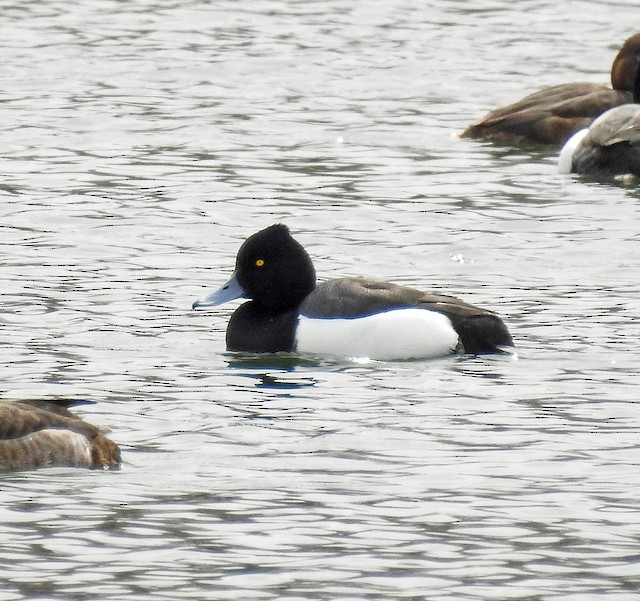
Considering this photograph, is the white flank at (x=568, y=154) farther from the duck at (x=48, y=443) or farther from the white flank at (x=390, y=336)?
the duck at (x=48, y=443)

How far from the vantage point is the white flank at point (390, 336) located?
11.1 meters

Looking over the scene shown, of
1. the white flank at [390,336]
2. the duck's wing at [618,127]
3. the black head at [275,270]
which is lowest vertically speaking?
the white flank at [390,336]

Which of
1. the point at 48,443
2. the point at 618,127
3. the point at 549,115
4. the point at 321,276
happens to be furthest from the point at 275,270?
the point at 549,115

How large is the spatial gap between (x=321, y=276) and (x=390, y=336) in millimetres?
2110

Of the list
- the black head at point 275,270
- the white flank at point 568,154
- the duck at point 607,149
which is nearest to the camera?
the black head at point 275,270

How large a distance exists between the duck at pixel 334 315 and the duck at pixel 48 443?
2.78m

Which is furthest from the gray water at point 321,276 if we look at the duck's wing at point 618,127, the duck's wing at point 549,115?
the duck's wing at point 618,127

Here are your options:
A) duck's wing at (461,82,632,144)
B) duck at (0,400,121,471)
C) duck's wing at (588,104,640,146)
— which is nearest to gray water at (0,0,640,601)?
duck at (0,400,121,471)

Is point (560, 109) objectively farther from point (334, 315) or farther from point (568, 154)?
point (334, 315)

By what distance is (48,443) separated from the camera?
336 inches

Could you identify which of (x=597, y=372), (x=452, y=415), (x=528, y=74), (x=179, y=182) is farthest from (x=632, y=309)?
(x=528, y=74)

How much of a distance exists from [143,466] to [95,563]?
1.37m

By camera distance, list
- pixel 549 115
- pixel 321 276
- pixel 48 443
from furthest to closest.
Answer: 1. pixel 549 115
2. pixel 321 276
3. pixel 48 443

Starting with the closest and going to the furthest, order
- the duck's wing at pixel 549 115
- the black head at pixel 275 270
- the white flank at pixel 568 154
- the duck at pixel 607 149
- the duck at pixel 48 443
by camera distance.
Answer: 1. the duck at pixel 48 443
2. the black head at pixel 275 270
3. the duck at pixel 607 149
4. the white flank at pixel 568 154
5. the duck's wing at pixel 549 115
